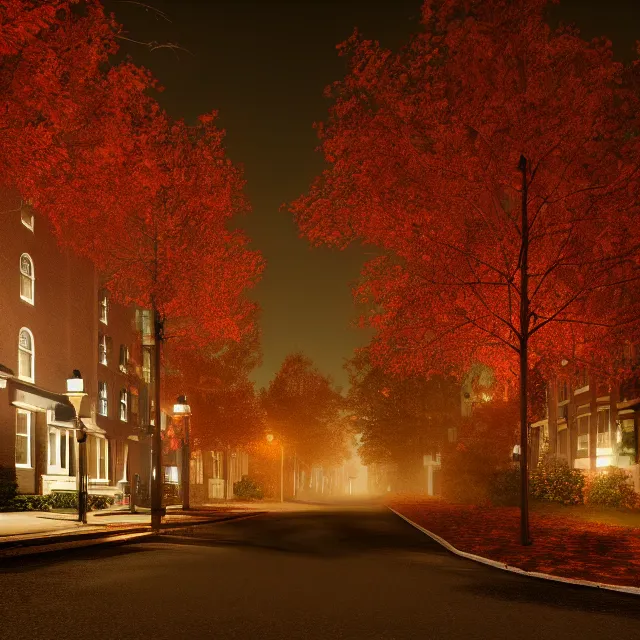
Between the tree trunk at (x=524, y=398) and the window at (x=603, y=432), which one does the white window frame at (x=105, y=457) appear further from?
the tree trunk at (x=524, y=398)

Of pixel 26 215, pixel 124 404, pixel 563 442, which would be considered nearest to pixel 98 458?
pixel 124 404

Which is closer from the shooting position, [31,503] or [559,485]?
[31,503]

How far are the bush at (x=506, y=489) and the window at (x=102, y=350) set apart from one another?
1829 centimetres

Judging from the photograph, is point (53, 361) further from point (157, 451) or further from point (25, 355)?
point (157, 451)

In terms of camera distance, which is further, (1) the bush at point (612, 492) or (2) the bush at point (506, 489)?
(2) the bush at point (506, 489)

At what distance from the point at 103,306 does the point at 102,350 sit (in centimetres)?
207

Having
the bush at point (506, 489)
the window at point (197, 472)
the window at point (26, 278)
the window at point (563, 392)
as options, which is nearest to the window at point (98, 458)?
the window at point (26, 278)

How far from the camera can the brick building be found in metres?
27.4

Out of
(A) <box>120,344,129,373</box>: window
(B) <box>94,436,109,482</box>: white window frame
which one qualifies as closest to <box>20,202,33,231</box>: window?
(B) <box>94,436,109,482</box>: white window frame

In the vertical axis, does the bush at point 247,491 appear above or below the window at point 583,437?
below

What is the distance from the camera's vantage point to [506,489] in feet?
110

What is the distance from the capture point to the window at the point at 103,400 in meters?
39.2

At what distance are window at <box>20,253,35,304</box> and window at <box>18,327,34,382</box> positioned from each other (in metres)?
1.20

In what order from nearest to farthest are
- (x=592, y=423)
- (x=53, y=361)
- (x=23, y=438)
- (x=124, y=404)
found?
1. (x=23, y=438)
2. (x=53, y=361)
3. (x=592, y=423)
4. (x=124, y=404)
